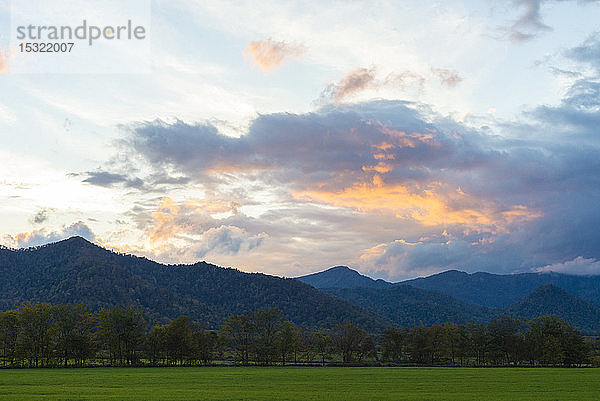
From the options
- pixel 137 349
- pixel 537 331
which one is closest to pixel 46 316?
pixel 137 349

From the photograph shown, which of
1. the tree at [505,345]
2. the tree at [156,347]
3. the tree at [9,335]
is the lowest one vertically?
the tree at [505,345]

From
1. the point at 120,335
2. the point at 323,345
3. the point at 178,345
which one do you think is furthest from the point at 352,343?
the point at 120,335

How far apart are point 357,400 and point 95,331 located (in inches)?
4237

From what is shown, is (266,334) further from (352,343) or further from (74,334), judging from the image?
(74,334)

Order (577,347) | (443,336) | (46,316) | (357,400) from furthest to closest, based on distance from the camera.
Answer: (443,336), (577,347), (46,316), (357,400)

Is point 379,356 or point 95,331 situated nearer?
point 95,331

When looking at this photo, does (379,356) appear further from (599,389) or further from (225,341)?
(599,389)

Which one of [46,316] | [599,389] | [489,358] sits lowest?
[489,358]

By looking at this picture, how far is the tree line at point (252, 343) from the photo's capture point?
391 ft

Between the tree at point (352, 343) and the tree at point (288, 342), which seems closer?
the tree at point (288, 342)

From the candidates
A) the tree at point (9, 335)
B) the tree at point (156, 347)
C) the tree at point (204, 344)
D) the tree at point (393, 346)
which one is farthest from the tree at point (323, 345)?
the tree at point (9, 335)

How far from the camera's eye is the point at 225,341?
5684 inches

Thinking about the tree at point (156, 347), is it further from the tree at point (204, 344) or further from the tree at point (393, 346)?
the tree at point (393, 346)

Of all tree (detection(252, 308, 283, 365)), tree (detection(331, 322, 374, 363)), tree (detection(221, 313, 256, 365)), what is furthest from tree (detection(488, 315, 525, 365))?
tree (detection(221, 313, 256, 365))
